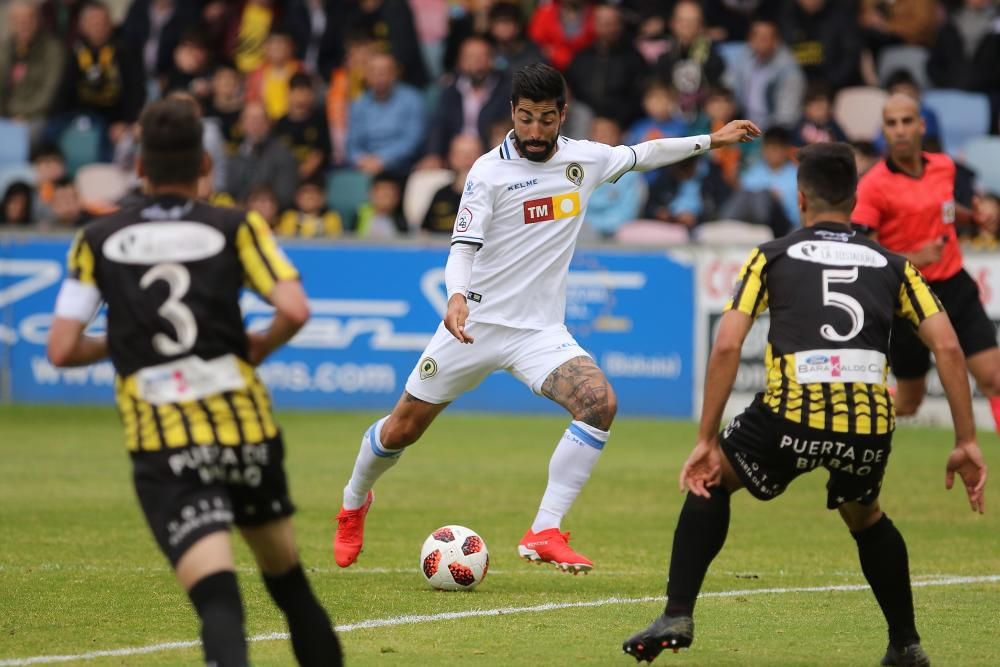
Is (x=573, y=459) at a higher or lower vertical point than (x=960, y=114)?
lower

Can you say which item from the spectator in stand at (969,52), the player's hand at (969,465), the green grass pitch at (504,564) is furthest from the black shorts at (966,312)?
the spectator in stand at (969,52)

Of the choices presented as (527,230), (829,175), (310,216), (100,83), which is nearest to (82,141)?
(100,83)

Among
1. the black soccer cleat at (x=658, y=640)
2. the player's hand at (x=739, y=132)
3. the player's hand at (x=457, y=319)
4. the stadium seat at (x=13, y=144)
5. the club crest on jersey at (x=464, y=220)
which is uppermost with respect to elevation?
the player's hand at (x=739, y=132)

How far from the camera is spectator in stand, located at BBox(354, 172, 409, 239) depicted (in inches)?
728

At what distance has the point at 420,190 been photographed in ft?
62.9

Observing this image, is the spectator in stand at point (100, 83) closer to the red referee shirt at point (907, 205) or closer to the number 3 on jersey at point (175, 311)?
the red referee shirt at point (907, 205)

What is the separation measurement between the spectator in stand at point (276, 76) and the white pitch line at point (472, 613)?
44.6 feet

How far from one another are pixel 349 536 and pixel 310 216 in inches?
406

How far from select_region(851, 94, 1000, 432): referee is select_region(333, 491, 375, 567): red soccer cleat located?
409cm

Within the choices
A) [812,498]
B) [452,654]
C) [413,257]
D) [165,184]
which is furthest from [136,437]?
[413,257]

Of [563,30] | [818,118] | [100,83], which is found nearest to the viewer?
[818,118]

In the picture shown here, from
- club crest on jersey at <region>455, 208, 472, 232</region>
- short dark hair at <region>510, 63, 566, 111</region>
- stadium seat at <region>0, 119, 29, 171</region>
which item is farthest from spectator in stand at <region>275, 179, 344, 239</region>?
short dark hair at <region>510, 63, 566, 111</region>

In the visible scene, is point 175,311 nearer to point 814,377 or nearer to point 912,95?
point 814,377

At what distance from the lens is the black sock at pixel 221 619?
4703mm
